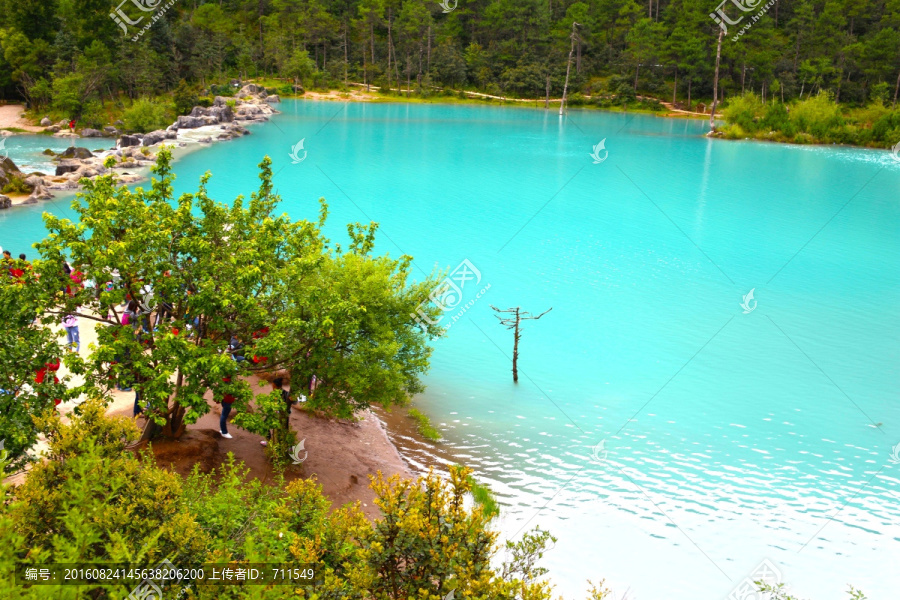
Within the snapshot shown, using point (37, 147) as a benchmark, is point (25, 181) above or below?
below

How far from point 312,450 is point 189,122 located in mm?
42790

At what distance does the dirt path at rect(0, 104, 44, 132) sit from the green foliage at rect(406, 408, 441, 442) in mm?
43818

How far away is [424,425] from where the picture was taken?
14266 millimetres

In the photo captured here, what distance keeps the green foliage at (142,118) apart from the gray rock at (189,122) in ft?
4.78

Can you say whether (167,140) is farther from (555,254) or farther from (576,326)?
(576,326)

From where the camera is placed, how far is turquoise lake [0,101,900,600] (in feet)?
38.2

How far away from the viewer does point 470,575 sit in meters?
5.41

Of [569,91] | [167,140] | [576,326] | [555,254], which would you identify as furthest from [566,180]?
[569,91]
